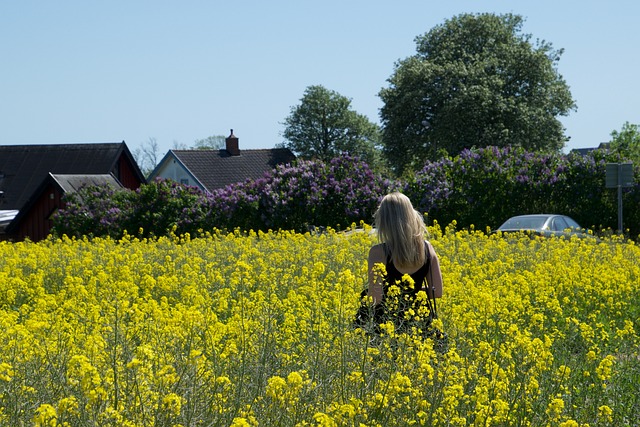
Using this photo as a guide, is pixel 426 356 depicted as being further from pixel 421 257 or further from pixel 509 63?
pixel 509 63

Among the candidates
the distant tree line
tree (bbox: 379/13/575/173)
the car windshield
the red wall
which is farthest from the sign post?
tree (bbox: 379/13/575/173)

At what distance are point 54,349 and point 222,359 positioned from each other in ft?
3.71

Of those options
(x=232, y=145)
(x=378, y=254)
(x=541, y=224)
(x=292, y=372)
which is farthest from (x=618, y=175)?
(x=232, y=145)

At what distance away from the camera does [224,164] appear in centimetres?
5722

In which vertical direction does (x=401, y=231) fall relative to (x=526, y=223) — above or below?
below

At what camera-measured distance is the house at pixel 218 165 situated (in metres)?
55.8

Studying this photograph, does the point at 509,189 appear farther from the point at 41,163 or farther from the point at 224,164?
the point at 224,164

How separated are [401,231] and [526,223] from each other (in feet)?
48.9

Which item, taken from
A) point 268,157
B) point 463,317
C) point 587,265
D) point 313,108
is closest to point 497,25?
point 268,157

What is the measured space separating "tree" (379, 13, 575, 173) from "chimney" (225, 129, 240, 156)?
40.3 feet

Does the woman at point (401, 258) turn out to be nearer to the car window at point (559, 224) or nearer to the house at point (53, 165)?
the car window at point (559, 224)

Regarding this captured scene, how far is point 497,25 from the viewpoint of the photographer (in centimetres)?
4834

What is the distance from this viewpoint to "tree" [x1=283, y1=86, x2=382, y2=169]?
7094 centimetres

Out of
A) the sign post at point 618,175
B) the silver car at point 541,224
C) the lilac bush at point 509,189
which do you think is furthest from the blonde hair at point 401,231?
the lilac bush at point 509,189
